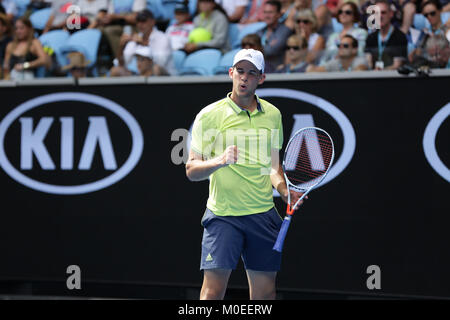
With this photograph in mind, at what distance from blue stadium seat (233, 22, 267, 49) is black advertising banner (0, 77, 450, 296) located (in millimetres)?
944

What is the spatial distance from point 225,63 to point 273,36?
52cm

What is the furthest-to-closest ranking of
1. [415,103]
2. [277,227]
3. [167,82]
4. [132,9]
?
[132,9]
[167,82]
[415,103]
[277,227]

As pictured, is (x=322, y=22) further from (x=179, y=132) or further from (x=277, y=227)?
(x=277, y=227)

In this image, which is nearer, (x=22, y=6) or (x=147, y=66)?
(x=147, y=66)

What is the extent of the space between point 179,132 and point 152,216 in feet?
2.62

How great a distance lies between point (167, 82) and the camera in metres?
6.26

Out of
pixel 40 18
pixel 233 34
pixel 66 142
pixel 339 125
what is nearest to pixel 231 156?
pixel 339 125

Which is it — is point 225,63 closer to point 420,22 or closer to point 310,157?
point 310,157

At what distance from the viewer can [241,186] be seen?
4.30m

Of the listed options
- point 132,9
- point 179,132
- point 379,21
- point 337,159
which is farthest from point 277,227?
point 132,9

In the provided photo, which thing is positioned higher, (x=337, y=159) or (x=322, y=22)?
(x=322, y=22)

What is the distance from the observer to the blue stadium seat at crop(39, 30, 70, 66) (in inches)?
263

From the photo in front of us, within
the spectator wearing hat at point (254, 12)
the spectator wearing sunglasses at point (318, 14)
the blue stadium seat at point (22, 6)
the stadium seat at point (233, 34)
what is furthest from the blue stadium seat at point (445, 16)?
the blue stadium seat at point (22, 6)

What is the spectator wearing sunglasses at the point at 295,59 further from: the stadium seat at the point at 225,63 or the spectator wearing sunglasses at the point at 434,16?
the spectator wearing sunglasses at the point at 434,16
